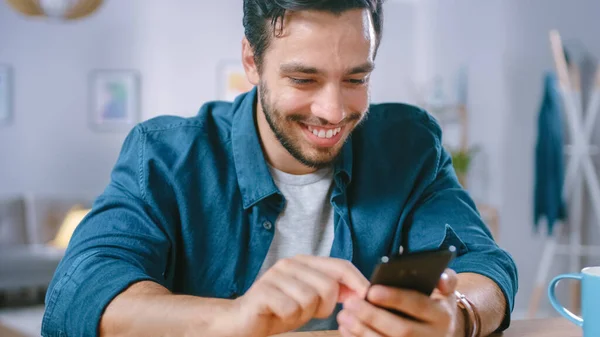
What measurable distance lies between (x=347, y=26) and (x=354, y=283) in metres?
0.51

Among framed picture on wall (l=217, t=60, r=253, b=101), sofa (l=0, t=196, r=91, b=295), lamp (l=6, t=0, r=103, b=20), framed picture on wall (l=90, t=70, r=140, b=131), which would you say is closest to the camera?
lamp (l=6, t=0, r=103, b=20)

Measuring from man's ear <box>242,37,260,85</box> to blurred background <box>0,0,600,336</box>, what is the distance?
8.00ft

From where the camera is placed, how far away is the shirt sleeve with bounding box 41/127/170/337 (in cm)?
86

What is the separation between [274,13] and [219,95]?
15.9ft

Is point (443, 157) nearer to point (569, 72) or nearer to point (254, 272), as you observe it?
point (254, 272)

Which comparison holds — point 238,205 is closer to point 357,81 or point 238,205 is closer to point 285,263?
point 357,81

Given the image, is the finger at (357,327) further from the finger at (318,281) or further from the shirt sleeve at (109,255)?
the shirt sleeve at (109,255)

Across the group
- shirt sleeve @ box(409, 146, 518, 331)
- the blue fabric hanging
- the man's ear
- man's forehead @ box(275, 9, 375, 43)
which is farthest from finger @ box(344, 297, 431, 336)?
the blue fabric hanging

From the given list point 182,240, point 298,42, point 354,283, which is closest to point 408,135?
point 298,42

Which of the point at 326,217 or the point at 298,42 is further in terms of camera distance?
the point at 326,217

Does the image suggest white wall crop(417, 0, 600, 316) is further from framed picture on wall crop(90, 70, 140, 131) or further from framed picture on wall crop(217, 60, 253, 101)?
framed picture on wall crop(90, 70, 140, 131)

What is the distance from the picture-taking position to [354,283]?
707 mm

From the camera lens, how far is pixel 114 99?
571 cm

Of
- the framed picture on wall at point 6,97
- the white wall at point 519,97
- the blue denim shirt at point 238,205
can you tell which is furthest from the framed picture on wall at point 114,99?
the blue denim shirt at point 238,205
